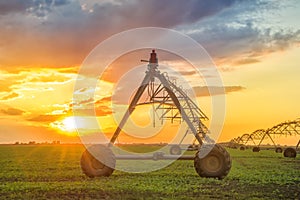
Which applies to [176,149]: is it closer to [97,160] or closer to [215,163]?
[97,160]

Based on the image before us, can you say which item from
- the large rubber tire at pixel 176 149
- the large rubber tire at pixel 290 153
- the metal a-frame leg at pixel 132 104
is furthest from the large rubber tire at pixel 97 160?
the large rubber tire at pixel 290 153

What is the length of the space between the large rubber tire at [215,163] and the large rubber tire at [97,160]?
4368mm

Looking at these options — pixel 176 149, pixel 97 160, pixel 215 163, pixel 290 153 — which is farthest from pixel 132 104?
pixel 290 153

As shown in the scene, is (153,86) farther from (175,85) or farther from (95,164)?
(95,164)

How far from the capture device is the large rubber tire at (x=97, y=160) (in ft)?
71.8

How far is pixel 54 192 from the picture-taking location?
1675 cm

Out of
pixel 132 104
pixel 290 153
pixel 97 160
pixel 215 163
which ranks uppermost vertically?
pixel 132 104

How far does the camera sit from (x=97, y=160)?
22141mm

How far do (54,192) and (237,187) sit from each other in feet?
23.6

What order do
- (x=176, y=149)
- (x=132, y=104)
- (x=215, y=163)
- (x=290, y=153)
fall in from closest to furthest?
1. (x=215, y=163)
2. (x=132, y=104)
3. (x=176, y=149)
4. (x=290, y=153)

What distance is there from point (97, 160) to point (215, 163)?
19.0 feet

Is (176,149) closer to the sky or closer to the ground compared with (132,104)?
closer to the ground

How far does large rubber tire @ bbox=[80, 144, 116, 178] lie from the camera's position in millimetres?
21891

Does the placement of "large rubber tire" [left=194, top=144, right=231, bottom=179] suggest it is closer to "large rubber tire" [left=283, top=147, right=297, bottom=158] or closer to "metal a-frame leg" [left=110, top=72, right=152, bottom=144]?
"metal a-frame leg" [left=110, top=72, right=152, bottom=144]
